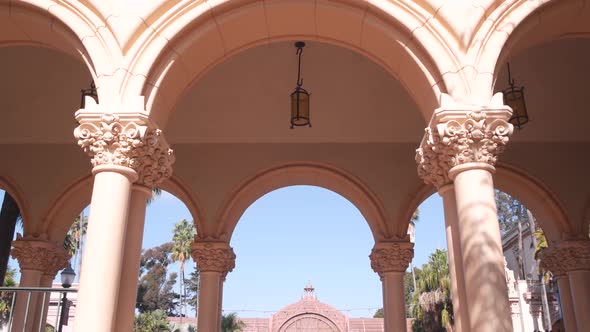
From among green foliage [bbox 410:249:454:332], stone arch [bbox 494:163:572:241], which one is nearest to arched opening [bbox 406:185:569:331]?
green foliage [bbox 410:249:454:332]

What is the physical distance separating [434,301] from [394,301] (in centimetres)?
2079

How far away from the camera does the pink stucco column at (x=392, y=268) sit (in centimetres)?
1059

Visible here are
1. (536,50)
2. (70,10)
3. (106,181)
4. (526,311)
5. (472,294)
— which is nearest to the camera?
(472,294)

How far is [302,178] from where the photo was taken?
11.9 m

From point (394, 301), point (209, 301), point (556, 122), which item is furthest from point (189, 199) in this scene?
point (556, 122)

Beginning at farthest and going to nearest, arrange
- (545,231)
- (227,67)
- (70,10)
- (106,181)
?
1. (545,231)
2. (227,67)
3. (70,10)
4. (106,181)

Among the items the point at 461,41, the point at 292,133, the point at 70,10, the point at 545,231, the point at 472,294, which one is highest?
the point at 292,133

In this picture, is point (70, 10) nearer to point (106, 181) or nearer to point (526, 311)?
point (106, 181)

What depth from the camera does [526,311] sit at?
30562 millimetres

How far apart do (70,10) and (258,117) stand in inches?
211

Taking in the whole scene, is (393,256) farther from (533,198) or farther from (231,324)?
(231,324)

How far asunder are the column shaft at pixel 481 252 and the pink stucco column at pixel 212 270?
6293 millimetres

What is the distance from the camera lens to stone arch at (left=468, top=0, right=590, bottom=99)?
5.71 meters

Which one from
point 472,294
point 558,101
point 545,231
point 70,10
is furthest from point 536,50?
point 70,10
